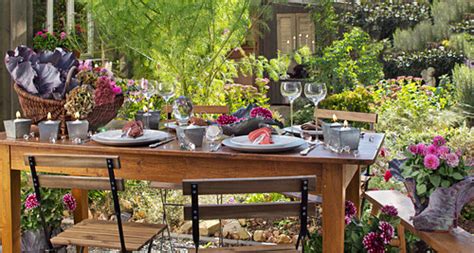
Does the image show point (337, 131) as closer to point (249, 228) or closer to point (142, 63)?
point (249, 228)

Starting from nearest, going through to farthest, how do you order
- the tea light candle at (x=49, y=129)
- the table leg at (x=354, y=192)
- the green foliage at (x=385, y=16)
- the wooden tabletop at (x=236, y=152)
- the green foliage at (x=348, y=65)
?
the wooden tabletop at (x=236, y=152) < the tea light candle at (x=49, y=129) < the table leg at (x=354, y=192) < the green foliage at (x=348, y=65) < the green foliage at (x=385, y=16)

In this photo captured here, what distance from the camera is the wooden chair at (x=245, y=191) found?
187 centimetres

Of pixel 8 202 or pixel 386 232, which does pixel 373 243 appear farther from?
pixel 8 202

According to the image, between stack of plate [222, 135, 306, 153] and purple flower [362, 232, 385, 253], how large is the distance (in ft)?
1.44

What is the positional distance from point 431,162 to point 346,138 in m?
0.31

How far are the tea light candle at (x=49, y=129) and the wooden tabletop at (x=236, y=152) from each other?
Answer: 4 cm

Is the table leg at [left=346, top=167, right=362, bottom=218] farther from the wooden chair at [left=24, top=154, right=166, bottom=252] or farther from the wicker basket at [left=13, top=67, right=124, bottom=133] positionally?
the wicker basket at [left=13, top=67, right=124, bottom=133]

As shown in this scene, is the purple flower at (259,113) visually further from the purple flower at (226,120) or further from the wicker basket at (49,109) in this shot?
the wicker basket at (49,109)

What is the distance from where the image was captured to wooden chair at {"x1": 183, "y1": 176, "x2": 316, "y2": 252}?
6.13 ft

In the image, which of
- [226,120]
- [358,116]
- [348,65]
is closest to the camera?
Answer: [226,120]

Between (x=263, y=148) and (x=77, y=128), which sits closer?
(x=263, y=148)

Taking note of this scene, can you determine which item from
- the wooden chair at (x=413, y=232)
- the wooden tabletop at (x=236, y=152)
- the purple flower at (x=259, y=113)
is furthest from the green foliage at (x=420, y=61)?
the wooden tabletop at (x=236, y=152)

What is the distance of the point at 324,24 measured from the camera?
8.49m

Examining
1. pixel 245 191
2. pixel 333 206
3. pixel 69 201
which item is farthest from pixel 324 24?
pixel 245 191
